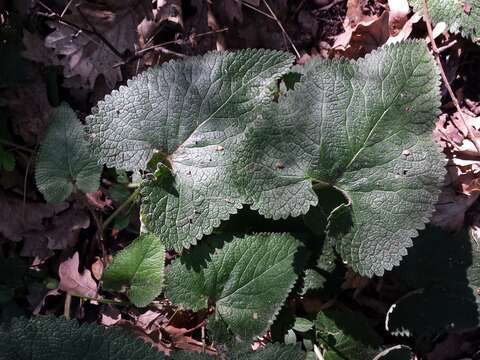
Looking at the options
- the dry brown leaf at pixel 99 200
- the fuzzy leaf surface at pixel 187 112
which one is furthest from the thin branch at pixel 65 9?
the dry brown leaf at pixel 99 200

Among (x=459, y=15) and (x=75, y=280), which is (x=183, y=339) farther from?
(x=459, y=15)

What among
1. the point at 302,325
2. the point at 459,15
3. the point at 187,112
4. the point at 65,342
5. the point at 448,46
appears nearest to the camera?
the point at 65,342

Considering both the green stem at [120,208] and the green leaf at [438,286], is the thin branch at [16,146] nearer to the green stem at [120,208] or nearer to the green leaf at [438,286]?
the green stem at [120,208]

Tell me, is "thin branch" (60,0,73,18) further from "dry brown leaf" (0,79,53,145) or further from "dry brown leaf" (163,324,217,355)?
"dry brown leaf" (163,324,217,355)

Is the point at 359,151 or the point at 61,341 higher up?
the point at 359,151

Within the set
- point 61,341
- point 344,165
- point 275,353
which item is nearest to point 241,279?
point 275,353

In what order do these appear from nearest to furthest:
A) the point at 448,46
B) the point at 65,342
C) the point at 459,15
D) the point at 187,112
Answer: the point at 65,342 < the point at 187,112 < the point at 459,15 < the point at 448,46
